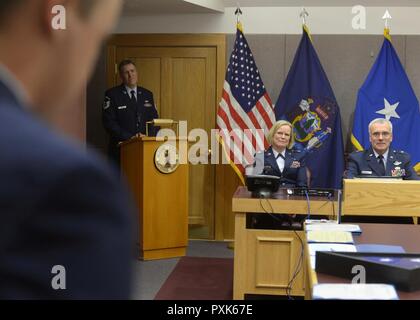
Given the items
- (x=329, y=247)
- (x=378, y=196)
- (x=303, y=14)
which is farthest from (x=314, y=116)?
(x=329, y=247)

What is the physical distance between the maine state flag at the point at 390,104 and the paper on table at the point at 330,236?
3.21 meters

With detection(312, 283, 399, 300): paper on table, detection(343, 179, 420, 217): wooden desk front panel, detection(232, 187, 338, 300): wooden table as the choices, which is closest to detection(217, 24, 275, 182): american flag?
detection(232, 187, 338, 300): wooden table

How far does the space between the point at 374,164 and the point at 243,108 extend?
4.90 ft

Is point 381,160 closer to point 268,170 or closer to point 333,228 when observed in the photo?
point 268,170

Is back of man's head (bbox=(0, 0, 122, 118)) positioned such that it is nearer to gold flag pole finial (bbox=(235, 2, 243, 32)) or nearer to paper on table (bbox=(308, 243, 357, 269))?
paper on table (bbox=(308, 243, 357, 269))

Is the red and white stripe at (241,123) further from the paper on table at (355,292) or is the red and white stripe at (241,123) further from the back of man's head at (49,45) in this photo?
the back of man's head at (49,45)

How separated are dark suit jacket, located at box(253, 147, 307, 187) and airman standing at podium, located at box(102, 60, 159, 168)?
128 centimetres

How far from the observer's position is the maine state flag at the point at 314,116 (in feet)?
18.4

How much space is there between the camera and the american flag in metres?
5.59

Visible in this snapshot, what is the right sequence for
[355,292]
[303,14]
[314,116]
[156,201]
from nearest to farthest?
[355,292] → [156,201] → [314,116] → [303,14]

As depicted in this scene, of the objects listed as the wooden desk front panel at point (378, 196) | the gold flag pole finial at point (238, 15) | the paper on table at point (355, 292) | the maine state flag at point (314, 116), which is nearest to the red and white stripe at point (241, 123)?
the maine state flag at point (314, 116)

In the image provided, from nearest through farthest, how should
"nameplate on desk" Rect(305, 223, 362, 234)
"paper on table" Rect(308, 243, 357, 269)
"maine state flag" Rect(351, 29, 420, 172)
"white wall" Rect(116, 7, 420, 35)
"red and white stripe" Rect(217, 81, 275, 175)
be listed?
"paper on table" Rect(308, 243, 357, 269), "nameplate on desk" Rect(305, 223, 362, 234), "maine state flag" Rect(351, 29, 420, 172), "red and white stripe" Rect(217, 81, 275, 175), "white wall" Rect(116, 7, 420, 35)

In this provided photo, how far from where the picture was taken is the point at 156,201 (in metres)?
5.01
